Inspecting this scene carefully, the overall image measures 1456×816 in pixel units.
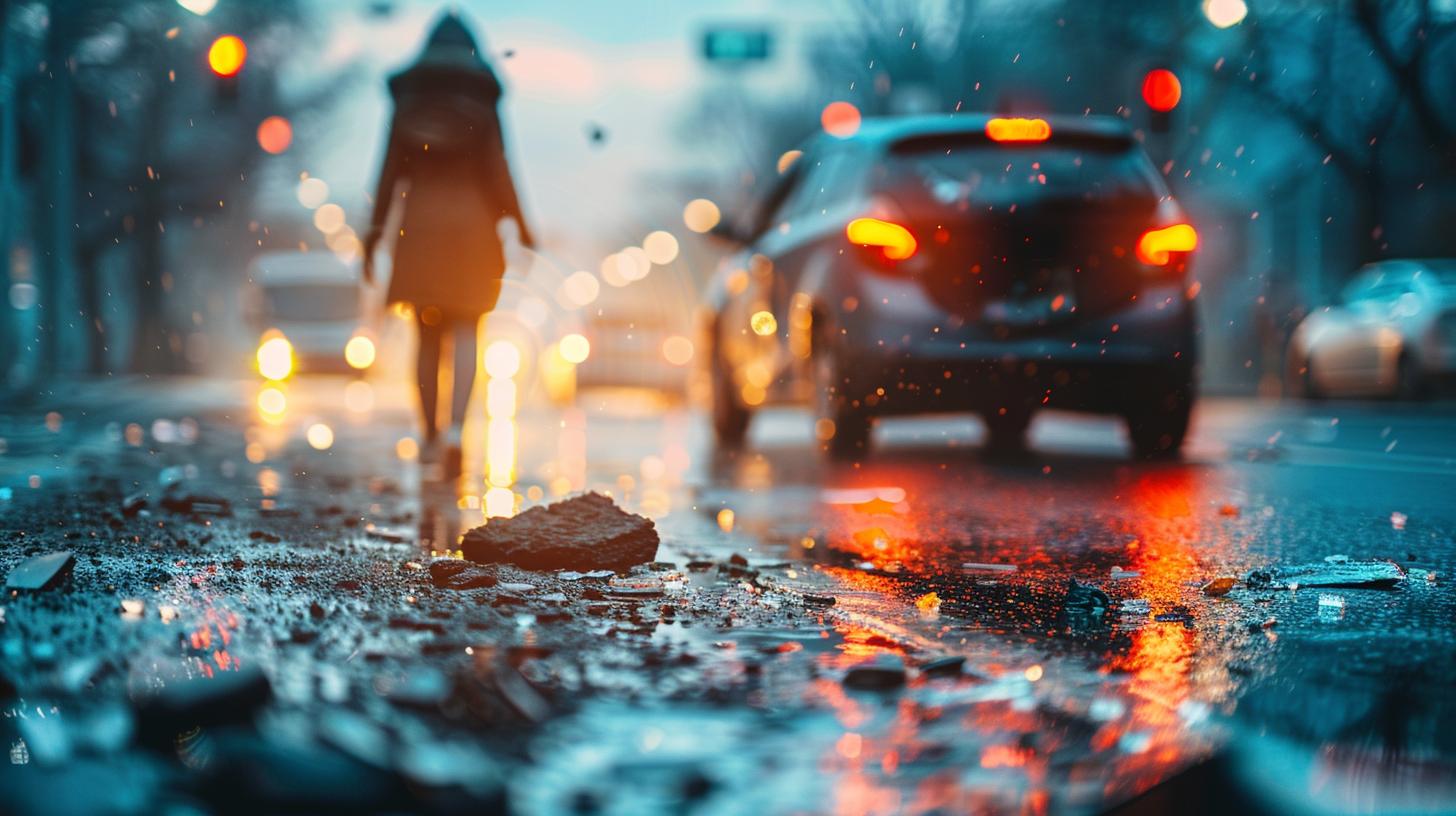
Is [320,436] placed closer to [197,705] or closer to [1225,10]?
[197,705]

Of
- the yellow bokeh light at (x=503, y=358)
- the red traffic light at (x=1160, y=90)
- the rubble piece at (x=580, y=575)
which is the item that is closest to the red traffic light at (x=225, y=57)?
the yellow bokeh light at (x=503, y=358)

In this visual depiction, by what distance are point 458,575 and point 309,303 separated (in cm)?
2099

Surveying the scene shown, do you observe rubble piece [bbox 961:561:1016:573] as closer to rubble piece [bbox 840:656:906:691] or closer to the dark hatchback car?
rubble piece [bbox 840:656:906:691]

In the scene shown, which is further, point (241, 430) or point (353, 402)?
point (353, 402)

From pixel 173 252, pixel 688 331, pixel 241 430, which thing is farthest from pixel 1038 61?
pixel 241 430

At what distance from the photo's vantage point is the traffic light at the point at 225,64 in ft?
61.5

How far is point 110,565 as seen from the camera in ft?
14.4

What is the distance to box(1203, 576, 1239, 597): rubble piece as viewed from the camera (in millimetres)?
4191

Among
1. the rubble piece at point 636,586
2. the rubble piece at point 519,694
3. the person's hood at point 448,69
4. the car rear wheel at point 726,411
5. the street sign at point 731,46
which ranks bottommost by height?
the rubble piece at point 519,694

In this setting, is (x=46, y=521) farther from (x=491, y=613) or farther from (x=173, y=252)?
(x=173, y=252)

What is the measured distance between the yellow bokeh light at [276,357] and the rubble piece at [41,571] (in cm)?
2004

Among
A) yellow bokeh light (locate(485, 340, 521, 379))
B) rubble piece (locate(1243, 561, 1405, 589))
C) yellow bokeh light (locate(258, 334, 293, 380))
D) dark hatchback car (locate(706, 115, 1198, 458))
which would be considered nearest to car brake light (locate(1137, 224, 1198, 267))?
dark hatchback car (locate(706, 115, 1198, 458))

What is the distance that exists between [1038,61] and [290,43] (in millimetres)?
21986

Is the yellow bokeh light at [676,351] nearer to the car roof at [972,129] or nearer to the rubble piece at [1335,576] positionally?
the car roof at [972,129]
